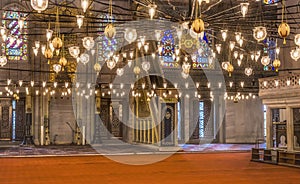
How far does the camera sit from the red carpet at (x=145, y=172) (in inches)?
372

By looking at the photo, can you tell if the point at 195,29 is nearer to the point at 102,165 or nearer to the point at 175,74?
the point at 102,165

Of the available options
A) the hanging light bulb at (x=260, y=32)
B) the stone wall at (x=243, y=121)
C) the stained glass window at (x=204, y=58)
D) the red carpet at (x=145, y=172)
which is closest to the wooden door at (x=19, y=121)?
the red carpet at (x=145, y=172)

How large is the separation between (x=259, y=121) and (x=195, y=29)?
17.6 metres

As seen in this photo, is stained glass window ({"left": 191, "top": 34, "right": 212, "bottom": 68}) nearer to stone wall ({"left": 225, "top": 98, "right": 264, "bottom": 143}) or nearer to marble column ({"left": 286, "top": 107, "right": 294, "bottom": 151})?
stone wall ({"left": 225, "top": 98, "right": 264, "bottom": 143})

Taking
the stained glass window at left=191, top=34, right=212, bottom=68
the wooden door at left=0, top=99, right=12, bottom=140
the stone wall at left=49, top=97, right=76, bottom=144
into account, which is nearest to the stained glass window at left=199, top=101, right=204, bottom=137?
the stained glass window at left=191, top=34, right=212, bottom=68

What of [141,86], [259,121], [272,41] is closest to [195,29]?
[141,86]

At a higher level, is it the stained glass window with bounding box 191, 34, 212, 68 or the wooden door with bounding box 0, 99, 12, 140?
the stained glass window with bounding box 191, 34, 212, 68

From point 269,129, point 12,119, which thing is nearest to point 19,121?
point 12,119

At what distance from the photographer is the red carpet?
372 inches

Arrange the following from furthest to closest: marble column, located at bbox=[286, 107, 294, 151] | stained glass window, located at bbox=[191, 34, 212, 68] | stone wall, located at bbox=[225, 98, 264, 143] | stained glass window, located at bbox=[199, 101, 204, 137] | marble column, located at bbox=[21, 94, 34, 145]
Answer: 1. stained glass window, located at bbox=[199, 101, 204, 137]
2. stone wall, located at bbox=[225, 98, 264, 143]
3. stained glass window, located at bbox=[191, 34, 212, 68]
4. marble column, located at bbox=[21, 94, 34, 145]
5. marble column, located at bbox=[286, 107, 294, 151]

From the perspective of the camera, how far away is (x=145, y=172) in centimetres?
1079

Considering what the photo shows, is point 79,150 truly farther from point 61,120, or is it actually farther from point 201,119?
point 201,119

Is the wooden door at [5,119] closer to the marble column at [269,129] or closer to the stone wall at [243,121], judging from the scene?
the stone wall at [243,121]

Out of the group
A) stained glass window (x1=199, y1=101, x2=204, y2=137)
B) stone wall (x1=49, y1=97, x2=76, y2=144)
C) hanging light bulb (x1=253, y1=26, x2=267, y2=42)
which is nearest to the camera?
hanging light bulb (x1=253, y1=26, x2=267, y2=42)
